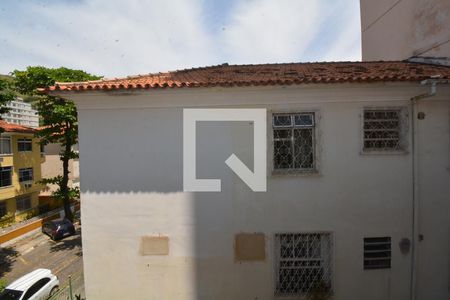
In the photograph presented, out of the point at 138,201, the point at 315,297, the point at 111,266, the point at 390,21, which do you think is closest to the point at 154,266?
the point at 111,266

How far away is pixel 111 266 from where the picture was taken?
5.80 metres

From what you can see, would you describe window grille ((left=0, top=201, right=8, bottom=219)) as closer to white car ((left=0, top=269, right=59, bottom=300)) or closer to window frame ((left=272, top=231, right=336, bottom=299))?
white car ((left=0, top=269, right=59, bottom=300))

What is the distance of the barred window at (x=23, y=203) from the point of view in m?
21.4

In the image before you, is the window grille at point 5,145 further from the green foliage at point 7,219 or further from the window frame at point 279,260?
the window frame at point 279,260

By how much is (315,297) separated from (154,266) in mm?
3529

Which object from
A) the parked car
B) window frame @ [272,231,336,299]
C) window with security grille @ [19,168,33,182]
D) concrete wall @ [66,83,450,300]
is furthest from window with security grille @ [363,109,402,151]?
window with security grille @ [19,168,33,182]

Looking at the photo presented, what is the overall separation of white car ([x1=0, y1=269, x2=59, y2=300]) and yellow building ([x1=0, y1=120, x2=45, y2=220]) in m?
11.8

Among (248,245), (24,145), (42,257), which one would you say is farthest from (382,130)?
(24,145)

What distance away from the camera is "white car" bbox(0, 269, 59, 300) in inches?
376

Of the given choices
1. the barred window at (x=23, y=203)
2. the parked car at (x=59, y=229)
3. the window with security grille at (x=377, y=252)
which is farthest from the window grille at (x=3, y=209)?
the window with security grille at (x=377, y=252)

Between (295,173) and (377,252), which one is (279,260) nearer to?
(295,173)

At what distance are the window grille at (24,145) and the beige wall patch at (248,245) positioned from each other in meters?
22.6

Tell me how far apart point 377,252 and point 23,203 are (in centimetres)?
2556

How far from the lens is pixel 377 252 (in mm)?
5766
